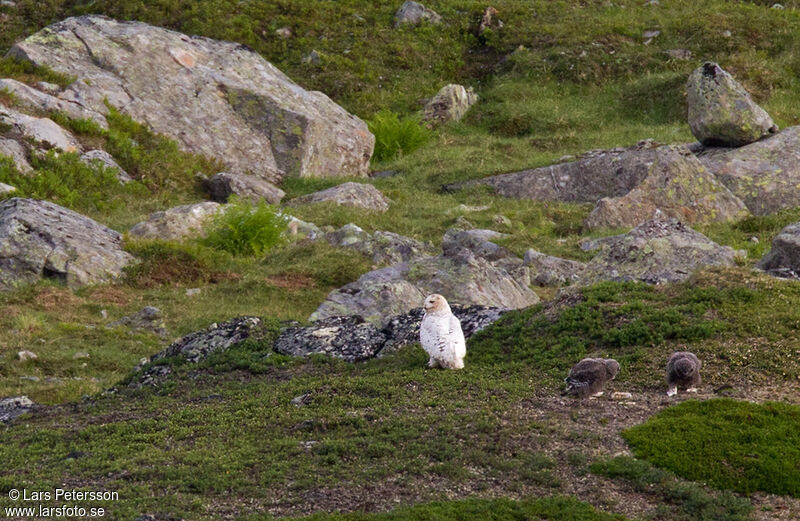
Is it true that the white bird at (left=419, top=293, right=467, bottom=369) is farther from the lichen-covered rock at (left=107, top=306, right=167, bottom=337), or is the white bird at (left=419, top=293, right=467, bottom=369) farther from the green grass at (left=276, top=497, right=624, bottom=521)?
the lichen-covered rock at (left=107, top=306, right=167, bottom=337)

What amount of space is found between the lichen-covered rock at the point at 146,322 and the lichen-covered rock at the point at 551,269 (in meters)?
8.29

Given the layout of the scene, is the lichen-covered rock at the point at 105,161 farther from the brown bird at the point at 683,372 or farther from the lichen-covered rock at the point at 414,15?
the brown bird at the point at 683,372

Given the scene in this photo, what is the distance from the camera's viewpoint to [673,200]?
27172 mm

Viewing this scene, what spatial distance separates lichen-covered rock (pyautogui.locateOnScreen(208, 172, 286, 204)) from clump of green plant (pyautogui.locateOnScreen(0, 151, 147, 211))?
7.11 feet

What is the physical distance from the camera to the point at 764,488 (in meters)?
9.70

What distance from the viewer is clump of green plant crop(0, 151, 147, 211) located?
25734 millimetres

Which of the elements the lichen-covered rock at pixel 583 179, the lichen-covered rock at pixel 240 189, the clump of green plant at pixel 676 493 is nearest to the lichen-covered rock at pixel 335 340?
the clump of green plant at pixel 676 493

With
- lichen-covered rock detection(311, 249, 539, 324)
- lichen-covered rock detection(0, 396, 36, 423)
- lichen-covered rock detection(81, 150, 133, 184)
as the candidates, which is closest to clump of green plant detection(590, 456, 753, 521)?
lichen-covered rock detection(311, 249, 539, 324)

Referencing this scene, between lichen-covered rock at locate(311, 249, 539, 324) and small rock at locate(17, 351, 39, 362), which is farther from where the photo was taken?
lichen-covered rock at locate(311, 249, 539, 324)

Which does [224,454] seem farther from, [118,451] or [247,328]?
[247,328]

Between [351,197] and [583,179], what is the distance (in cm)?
713

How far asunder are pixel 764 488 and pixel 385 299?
979 cm

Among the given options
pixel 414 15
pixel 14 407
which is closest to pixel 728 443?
pixel 14 407

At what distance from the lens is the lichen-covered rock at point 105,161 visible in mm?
27953
